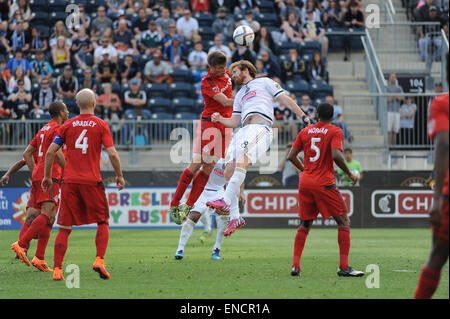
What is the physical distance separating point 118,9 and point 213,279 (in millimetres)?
19638

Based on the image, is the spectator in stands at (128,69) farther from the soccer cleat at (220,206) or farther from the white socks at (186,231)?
the soccer cleat at (220,206)

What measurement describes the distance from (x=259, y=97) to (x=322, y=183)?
6.62 feet

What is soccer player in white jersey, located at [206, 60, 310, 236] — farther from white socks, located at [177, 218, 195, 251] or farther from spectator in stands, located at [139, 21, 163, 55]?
spectator in stands, located at [139, 21, 163, 55]

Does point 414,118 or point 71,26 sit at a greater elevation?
point 71,26

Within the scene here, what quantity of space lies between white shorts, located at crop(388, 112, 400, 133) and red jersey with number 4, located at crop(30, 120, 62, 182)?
14.2 m

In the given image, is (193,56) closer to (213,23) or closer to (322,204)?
(213,23)

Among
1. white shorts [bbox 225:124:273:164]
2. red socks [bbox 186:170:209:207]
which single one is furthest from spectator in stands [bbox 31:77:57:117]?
white shorts [bbox 225:124:273:164]

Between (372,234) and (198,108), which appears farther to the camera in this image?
(198,108)

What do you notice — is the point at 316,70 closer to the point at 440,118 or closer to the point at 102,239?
the point at 102,239

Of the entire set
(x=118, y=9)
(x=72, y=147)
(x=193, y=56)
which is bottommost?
(x=72, y=147)

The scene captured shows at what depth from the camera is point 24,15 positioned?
88.3 feet

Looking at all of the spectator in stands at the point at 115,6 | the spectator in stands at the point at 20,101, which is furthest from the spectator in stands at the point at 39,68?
the spectator in stands at the point at 115,6

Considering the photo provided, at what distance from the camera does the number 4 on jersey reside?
930cm

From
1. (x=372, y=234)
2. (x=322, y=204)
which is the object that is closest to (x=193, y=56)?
(x=372, y=234)
